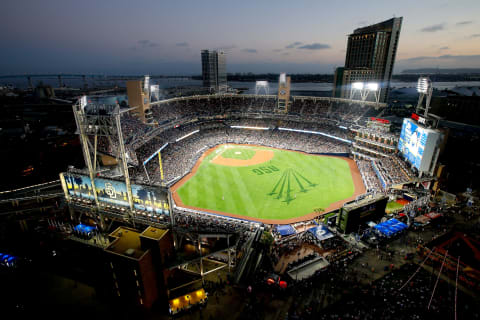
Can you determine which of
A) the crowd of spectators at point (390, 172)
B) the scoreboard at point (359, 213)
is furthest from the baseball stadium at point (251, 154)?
the scoreboard at point (359, 213)

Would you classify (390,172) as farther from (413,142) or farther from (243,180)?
(243,180)

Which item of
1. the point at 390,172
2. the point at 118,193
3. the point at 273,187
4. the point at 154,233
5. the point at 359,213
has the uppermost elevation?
the point at 118,193

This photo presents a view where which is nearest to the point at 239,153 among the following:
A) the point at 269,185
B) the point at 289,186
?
the point at 269,185

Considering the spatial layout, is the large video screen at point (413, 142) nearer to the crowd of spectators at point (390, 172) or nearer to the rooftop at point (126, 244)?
the crowd of spectators at point (390, 172)

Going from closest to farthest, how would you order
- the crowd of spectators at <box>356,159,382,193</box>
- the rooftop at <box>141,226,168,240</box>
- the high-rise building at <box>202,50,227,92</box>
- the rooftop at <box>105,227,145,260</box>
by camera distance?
the rooftop at <box>105,227,145,260</box>
the rooftop at <box>141,226,168,240</box>
the crowd of spectators at <box>356,159,382,193</box>
the high-rise building at <box>202,50,227,92</box>

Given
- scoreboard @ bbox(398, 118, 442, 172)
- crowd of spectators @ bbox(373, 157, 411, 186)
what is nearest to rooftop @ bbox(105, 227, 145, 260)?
crowd of spectators @ bbox(373, 157, 411, 186)

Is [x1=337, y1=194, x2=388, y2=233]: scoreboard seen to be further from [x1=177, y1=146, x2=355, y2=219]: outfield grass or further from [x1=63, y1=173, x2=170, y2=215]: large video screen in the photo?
[x1=63, y1=173, x2=170, y2=215]: large video screen

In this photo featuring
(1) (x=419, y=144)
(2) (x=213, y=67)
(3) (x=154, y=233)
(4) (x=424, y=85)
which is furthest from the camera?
(2) (x=213, y=67)
